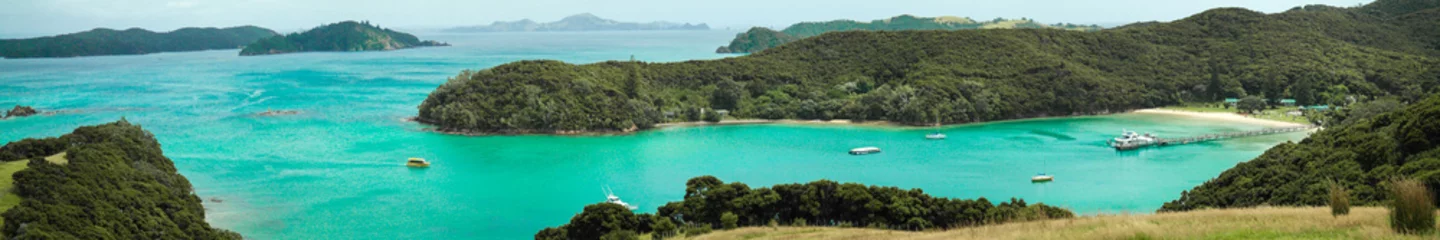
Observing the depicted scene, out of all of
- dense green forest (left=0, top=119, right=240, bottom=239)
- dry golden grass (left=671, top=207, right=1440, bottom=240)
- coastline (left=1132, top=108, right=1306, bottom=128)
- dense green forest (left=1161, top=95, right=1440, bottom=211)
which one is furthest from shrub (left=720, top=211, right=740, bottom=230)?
coastline (left=1132, top=108, right=1306, bottom=128)

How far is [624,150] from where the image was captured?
5450 centimetres

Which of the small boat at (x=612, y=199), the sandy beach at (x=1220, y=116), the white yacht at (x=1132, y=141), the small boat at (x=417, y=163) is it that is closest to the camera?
the small boat at (x=612, y=199)

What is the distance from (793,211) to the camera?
29.5m

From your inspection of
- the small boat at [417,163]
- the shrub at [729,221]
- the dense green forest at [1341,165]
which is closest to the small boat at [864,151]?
the dense green forest at [1341,165]

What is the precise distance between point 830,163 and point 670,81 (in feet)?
98.7

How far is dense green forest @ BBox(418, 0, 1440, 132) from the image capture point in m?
64.9

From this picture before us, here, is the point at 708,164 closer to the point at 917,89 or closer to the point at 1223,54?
the point at 917,89

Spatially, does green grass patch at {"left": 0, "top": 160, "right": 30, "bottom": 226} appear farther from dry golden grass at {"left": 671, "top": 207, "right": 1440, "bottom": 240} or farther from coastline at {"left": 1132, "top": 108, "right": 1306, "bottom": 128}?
coastline at {"left": 1132, "top": 108, "right": 1306, "bottom": 128}

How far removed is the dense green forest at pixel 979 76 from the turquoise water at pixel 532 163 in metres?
2.95

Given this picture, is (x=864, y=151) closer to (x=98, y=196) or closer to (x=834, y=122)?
(x=834, y=122)

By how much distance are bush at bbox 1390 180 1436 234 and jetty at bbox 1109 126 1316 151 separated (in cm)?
4235

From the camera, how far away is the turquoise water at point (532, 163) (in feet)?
122

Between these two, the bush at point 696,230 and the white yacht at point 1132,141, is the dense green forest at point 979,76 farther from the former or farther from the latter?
the bush at point 696,230

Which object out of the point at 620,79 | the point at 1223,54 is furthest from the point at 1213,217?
the point at 1223,54
